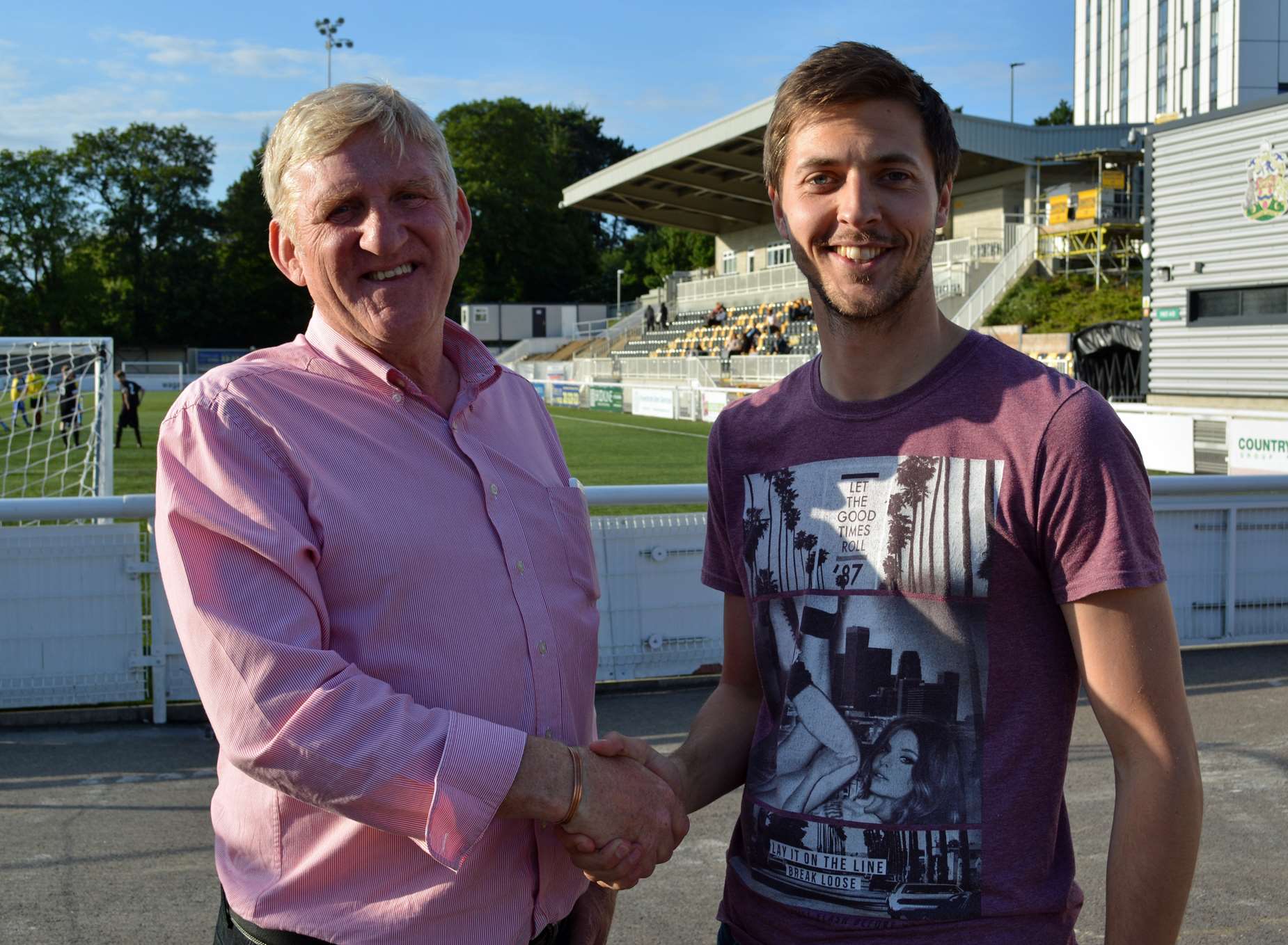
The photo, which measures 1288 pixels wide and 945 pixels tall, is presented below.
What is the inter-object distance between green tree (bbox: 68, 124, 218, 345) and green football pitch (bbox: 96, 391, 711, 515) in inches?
1862

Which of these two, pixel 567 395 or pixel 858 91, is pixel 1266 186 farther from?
pixel 567 395

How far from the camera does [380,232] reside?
7.05 feet

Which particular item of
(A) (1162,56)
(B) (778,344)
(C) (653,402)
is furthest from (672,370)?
(A) (1162,56)

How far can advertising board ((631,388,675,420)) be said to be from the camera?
35625 millimetres

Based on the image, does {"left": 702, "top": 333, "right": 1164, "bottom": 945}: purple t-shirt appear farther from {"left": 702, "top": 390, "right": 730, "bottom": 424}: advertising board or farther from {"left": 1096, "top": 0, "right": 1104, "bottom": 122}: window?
{"left": 1096, "top": 0, "right": 1104, "bottom": 122}: window

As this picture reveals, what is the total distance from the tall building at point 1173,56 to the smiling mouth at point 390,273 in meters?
41.3

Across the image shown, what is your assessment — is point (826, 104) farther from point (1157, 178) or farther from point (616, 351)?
point (616, 351)

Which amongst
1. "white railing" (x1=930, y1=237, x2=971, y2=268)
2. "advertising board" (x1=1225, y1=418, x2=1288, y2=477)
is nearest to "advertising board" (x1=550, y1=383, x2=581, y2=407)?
"white railing" (x1=930, y1=237, x2=971, y2=268)

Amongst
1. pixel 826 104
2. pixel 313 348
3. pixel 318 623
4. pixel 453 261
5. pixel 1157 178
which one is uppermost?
pixel 1157 178

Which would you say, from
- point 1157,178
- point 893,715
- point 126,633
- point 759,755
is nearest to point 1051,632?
point 893,715

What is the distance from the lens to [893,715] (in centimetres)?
191

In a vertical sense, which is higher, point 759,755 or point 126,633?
point 759,755

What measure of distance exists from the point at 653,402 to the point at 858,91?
35082mm

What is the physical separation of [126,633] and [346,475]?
16.9 feet
